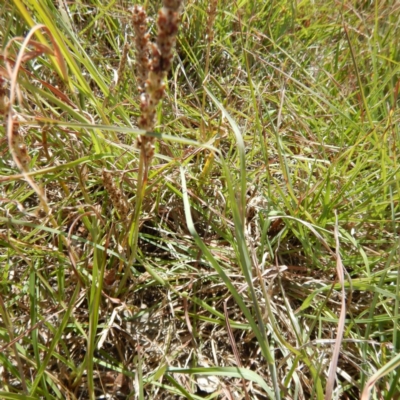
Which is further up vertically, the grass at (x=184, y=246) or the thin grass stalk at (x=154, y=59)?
the thin grass stalk at (x=154, y=59)

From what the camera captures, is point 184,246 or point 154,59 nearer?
point 154,59

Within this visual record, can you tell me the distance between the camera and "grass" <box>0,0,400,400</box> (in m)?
0.75

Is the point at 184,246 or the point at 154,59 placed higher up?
the point at 154,59

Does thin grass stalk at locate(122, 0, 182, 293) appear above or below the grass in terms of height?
above

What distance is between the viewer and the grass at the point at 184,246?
75cm

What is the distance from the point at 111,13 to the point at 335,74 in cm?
81

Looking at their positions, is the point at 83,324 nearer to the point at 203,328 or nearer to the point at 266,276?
the point at 203,328

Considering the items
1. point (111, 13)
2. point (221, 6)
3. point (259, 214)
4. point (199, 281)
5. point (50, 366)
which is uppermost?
point (221, 6)

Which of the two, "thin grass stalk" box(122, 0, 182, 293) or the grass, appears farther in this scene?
the grass

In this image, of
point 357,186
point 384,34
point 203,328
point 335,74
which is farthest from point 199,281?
point 384,34

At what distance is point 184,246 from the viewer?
100cm

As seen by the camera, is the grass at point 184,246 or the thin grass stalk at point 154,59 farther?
the grass at point 184,246

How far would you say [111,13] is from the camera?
52.1 inches

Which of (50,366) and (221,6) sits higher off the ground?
(221,6)
